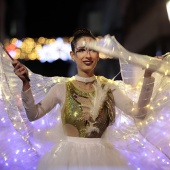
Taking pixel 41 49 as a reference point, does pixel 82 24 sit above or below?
above

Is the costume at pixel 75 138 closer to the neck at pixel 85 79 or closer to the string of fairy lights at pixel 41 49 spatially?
the neck at pixel 85 79

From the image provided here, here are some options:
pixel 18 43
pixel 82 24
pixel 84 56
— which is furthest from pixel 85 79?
pixel 18 43

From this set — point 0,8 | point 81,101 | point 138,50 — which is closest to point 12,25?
point 0,8

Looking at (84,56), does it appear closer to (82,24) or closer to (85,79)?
(85,79)

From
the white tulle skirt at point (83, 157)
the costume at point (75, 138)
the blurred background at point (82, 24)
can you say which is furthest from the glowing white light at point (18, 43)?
the white tulle skirt at point (83, 157)

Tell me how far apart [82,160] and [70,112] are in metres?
0.22

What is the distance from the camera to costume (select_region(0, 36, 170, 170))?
1.63 metres

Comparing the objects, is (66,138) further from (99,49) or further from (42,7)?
(42,7)

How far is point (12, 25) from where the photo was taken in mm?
4410

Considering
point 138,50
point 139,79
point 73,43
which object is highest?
point 73,43

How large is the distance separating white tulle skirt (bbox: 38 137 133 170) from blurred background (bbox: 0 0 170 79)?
8.72ft

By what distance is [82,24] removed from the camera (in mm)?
4590

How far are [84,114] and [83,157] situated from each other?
19 cm

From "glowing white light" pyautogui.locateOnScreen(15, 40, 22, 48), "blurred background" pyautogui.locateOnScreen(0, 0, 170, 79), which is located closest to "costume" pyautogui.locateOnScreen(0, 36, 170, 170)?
"blurred background" pyautogui.locateOnScreen(0, 0, 170, 79)
